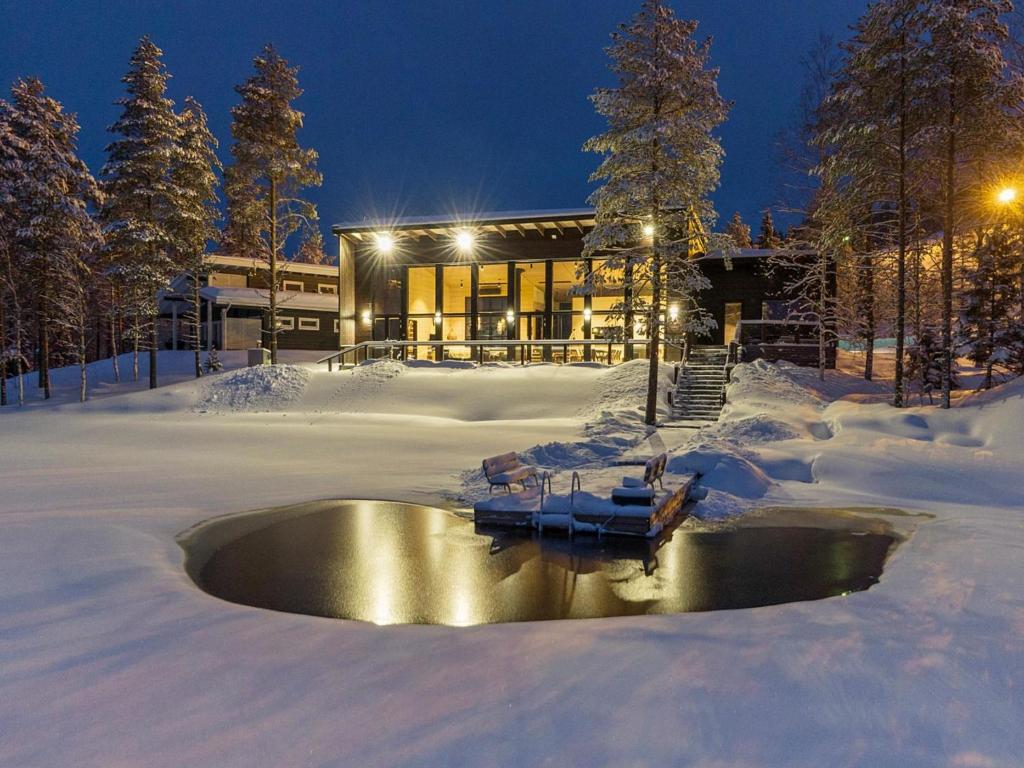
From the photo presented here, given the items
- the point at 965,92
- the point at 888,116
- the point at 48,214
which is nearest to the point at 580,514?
the point at 888,116

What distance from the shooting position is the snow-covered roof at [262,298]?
3856 cm

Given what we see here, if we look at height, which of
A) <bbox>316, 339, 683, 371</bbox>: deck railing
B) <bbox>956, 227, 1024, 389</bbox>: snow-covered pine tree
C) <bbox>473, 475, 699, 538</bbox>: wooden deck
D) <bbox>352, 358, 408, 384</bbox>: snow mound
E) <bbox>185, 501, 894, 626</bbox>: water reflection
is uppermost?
<bbox>956, 227, 1024, 389</bbox>: snow-covered pine tree

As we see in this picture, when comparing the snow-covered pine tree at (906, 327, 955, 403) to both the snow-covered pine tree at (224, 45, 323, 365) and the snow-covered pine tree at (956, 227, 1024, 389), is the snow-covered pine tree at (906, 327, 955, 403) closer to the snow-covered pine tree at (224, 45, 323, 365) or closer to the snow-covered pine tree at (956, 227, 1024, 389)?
the snow-covered pine tree at (956, 227, 1024, 389)

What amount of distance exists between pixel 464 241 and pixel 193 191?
14.0 meters

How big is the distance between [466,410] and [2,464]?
13.0 m

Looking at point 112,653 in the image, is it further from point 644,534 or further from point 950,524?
point 950,524

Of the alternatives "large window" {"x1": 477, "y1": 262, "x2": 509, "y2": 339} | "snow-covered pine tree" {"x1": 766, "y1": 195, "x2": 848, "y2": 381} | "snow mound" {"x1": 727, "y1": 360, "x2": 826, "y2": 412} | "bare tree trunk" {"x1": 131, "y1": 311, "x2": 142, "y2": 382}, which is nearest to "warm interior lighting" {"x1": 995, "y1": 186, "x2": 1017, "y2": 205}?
"snow-covered pine tree" {"x1": 766, "y1": 195, "x2": 848, "y2": 381}

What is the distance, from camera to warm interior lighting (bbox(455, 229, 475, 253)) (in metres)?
32.3

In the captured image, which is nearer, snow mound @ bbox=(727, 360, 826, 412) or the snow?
the snow

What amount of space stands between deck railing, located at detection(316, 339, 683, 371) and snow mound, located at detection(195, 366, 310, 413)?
220 centimetres

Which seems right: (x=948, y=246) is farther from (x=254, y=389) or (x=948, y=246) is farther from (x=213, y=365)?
(x=213, y=365)

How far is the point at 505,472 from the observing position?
10.7 meters

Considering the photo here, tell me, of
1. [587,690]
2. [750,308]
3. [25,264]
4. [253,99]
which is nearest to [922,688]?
[587,690]

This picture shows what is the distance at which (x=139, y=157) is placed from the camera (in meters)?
28.5
